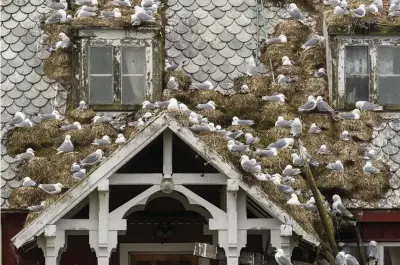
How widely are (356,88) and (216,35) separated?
2079mm

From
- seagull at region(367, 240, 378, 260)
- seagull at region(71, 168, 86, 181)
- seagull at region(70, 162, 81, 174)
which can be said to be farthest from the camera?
seagull at region(367, 240, 378, 260)

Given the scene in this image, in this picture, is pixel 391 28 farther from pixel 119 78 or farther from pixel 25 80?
pixel 25 80

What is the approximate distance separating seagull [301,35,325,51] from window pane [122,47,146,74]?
2216mm

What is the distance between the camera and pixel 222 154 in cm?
1608

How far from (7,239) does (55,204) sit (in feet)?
7.16

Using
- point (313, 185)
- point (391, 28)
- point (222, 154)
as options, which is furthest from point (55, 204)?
point (391, 28)

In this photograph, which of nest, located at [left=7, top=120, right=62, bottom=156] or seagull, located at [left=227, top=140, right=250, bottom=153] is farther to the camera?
nest, located at [left=7, top=120, right=62, bottom=156]

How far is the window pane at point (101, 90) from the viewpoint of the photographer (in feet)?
61.7

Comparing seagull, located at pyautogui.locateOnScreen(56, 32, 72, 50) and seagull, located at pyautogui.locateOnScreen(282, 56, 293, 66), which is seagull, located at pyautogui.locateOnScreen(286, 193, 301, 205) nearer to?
seagull, located at pyautogui.locateOnScreen(282, 56, 293, 66)

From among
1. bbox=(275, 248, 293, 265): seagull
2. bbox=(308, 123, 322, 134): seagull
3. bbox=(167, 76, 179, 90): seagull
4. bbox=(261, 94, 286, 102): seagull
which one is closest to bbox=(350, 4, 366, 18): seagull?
bbox=(261, 94, 286, 102): seagull

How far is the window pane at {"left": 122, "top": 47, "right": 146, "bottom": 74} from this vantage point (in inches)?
744

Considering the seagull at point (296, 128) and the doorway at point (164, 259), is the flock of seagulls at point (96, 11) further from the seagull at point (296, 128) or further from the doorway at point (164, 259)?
the doorway at point (164, 259)

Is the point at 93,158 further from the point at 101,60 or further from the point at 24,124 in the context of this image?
the point at 101,60

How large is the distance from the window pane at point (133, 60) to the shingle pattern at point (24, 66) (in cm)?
91
